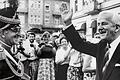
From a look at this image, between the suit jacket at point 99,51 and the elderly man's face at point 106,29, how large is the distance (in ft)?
0.17

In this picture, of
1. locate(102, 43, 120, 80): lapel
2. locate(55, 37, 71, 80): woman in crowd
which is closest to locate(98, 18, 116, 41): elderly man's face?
locate(102, 43, 120, 80): lapel

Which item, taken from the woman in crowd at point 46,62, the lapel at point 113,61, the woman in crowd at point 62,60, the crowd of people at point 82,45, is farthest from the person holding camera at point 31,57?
the lapel at point 113,61

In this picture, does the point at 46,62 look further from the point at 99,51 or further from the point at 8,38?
the point at 99,51

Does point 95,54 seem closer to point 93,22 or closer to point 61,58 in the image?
point 93,22

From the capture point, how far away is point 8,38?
234cm

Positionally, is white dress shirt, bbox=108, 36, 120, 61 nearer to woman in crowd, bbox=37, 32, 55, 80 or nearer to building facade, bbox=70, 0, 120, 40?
building facade, bbox=70, 0, 120, 40

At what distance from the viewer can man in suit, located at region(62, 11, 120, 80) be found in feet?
6.51

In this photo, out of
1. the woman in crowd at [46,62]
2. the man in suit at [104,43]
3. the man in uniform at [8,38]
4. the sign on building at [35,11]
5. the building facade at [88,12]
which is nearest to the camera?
the man in suit at [104,43]

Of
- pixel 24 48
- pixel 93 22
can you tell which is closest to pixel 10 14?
pixel 93 22

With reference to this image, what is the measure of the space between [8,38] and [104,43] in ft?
2.99

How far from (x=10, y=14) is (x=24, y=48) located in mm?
1719

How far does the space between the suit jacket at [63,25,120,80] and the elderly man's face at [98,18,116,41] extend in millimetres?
53

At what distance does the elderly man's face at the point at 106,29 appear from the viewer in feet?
6.78

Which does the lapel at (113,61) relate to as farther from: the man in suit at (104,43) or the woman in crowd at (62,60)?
the woman in crowd at (62,60)
